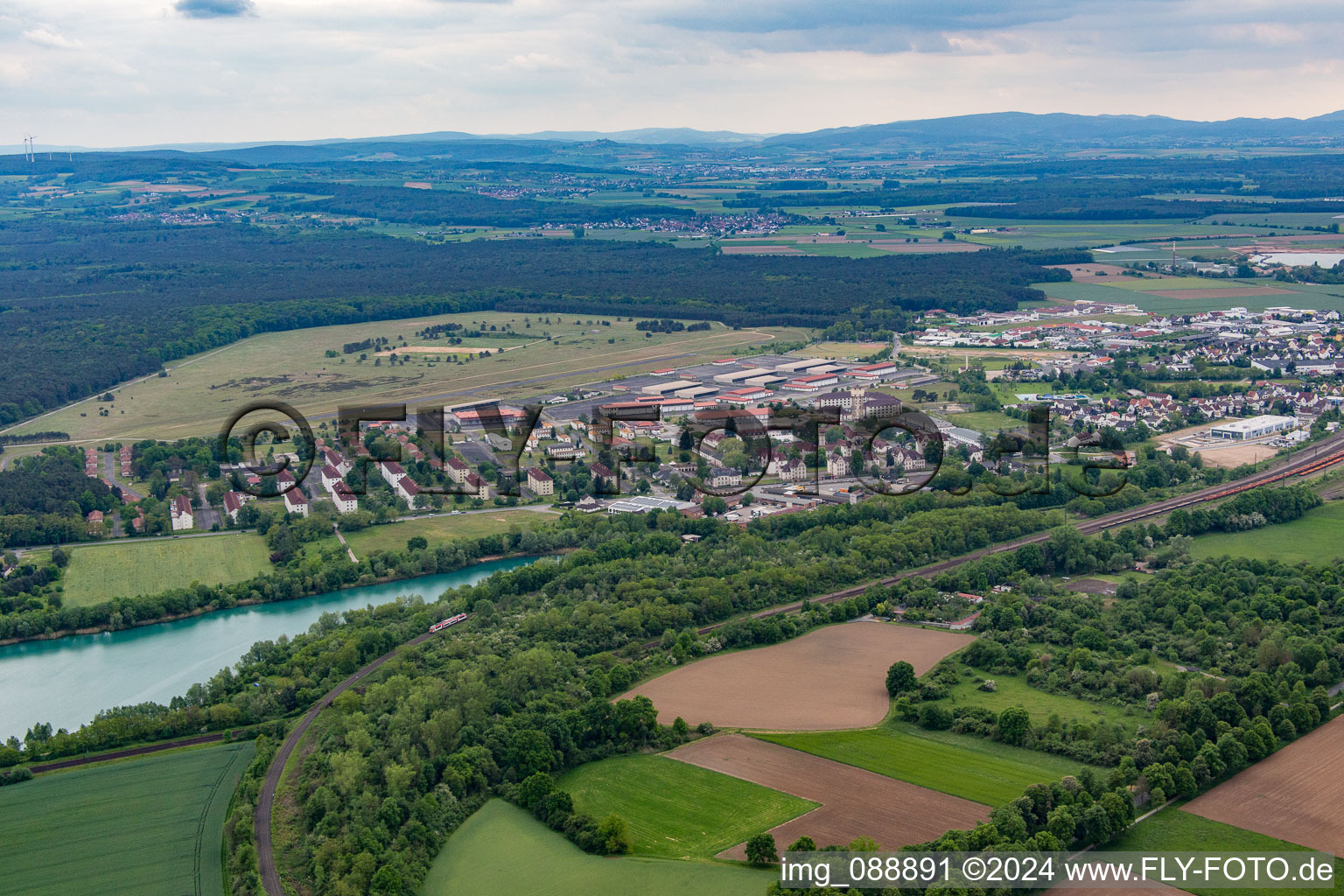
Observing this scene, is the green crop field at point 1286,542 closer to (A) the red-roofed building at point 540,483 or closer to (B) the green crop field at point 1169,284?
(A) the red-roofed building at point 540,483

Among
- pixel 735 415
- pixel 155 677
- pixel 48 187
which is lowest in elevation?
pixel 155 677

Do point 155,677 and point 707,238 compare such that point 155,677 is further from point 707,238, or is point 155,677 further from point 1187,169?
point 1187,169

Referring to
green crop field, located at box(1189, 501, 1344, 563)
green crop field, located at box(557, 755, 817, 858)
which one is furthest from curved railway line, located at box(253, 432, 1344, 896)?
green crop field, located at box(557, 755, 817, 858)

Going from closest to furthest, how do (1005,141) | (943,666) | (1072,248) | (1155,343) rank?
(943,666) < (1155,343) < (1072,248) < (1005,141)

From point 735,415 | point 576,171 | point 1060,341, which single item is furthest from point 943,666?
point 576,171

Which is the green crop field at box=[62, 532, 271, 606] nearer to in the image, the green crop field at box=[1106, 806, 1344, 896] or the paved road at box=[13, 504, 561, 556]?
the paved road at box=[13, 504, 561, 556]

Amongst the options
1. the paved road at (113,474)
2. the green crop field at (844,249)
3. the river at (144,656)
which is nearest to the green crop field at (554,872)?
the river at (144,656)

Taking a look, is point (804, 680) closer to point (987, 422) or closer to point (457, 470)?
point (457, 470)
